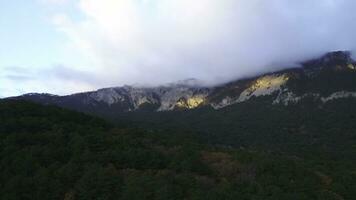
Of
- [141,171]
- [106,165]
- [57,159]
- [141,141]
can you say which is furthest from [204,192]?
[141,141]

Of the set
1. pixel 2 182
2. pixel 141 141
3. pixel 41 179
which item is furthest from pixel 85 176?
pixel 141 141

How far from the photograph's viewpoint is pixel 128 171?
214 ft

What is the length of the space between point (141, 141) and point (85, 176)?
71.1ft

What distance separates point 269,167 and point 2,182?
33.8 m

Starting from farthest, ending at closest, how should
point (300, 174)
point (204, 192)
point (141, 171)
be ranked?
point (300, 174), point (141, 171), point (204, 192)

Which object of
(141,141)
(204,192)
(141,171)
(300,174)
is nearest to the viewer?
(204,192)

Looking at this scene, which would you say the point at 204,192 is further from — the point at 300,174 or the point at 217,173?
the point at 300,174

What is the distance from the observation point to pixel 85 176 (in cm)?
6141

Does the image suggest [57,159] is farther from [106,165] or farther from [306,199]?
[306,199]

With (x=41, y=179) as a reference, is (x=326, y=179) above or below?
below

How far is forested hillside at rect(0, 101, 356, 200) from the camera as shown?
5916 centimetres

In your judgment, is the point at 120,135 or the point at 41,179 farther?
the point at 120,135

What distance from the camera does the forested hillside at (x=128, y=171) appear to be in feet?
194

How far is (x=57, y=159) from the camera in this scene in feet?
222
